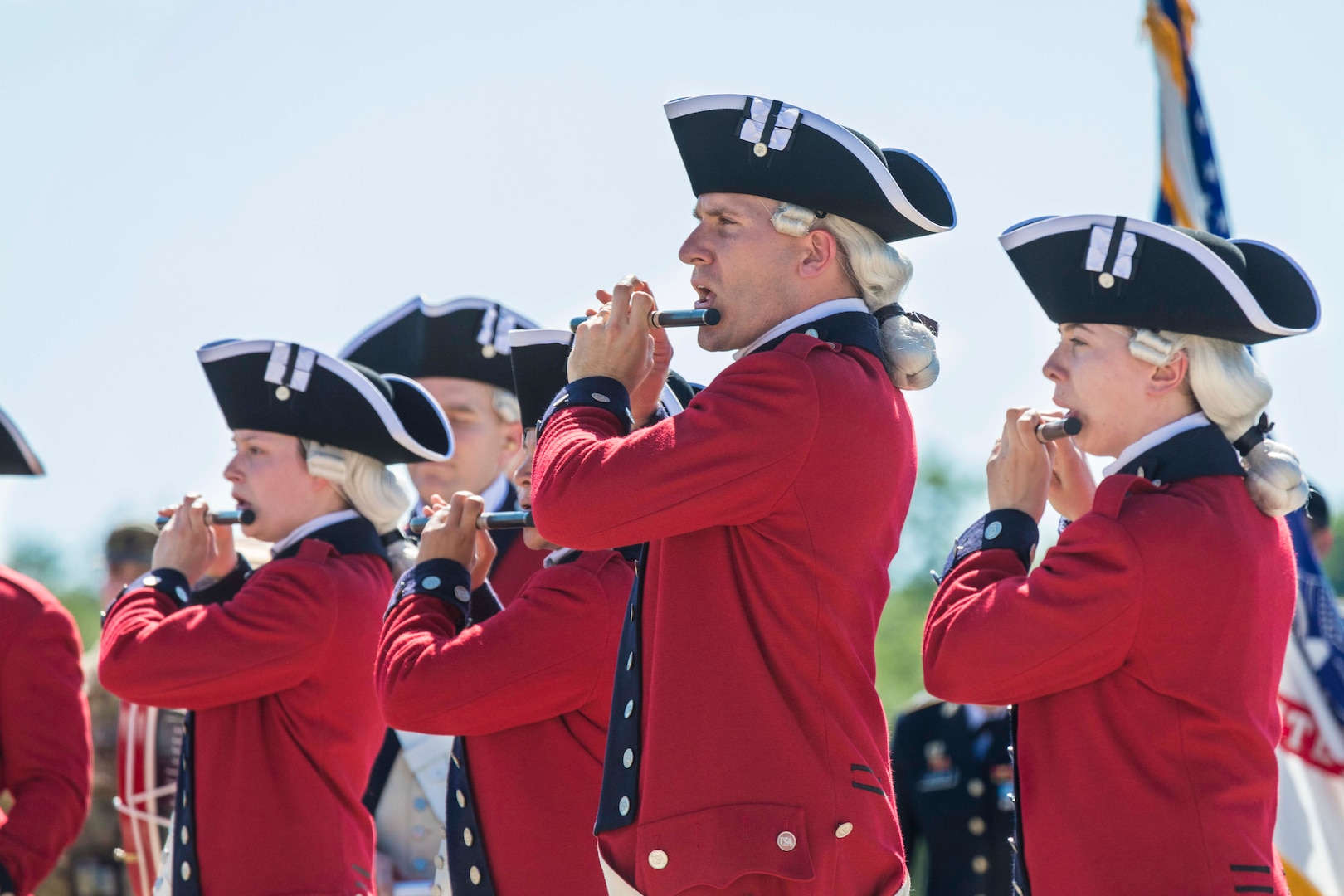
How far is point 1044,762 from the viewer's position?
12.0 ft

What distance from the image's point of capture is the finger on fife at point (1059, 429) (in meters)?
3.83

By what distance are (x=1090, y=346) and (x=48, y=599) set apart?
365 centimetres

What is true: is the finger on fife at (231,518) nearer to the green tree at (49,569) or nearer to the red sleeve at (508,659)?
the red sleeve at (508,659)

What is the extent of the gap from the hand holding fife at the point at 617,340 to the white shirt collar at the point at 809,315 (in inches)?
8.9

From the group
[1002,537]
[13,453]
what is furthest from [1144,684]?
[13,453]

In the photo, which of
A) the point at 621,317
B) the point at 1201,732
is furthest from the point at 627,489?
the point at 1201,732

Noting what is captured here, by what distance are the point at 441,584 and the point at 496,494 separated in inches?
93.5

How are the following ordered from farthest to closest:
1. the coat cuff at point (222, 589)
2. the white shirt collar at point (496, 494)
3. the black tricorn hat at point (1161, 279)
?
the white shirt collar at point (496, 494)
the coat cuff at point (222, 589)
the black tricorn hat at point (1161, 279)

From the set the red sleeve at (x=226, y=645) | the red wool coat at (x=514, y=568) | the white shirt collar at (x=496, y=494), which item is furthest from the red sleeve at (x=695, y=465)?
the white shirt collar at (x=496, y=494)

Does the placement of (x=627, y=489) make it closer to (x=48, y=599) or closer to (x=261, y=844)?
(x=261, y=844)

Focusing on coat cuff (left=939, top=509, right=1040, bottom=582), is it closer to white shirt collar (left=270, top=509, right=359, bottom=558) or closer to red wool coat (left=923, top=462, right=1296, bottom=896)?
red wool coat (left=923, top=462, right=1296, bottom=896)

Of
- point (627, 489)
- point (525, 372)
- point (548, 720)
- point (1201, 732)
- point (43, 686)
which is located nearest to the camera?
point (627, 489)

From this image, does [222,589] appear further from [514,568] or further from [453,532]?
[453,532]

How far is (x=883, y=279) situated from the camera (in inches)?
147
